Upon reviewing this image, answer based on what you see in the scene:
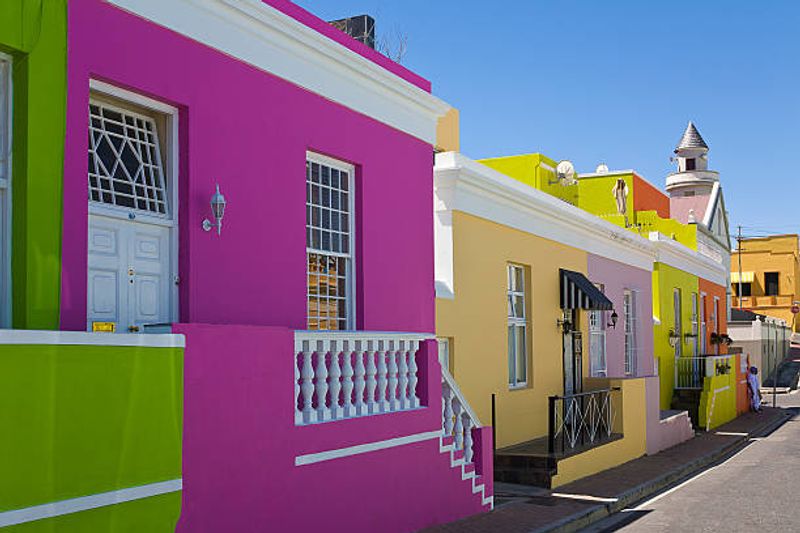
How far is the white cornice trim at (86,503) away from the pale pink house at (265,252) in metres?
0.32

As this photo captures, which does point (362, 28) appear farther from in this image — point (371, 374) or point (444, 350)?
point (371, 374)

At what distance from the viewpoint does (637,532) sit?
10.5 metres

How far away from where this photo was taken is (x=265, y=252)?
27.0ft

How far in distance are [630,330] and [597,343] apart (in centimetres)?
275

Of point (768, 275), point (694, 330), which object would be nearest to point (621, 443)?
point (694, 330)

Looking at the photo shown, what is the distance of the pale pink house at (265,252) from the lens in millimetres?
6703

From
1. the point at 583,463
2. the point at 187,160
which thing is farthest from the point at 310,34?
the point at 583,463

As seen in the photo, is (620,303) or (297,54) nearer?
(297,54)

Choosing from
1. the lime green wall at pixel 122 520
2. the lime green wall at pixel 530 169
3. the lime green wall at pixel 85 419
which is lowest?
the lime green wall at pixel 122 520

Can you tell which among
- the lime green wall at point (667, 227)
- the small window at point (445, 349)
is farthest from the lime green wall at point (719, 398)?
the small window at point (445, 349)

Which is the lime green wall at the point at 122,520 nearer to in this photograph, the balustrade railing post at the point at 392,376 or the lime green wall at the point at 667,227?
the balustrade railing post at the point at 392,376

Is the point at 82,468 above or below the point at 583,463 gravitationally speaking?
above

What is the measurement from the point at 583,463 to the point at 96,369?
9.90m

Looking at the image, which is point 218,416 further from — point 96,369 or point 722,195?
point 722,195
